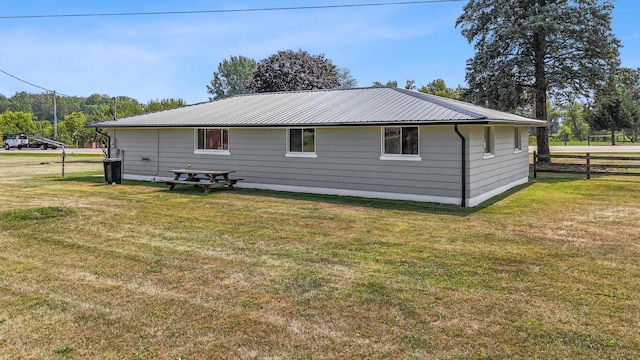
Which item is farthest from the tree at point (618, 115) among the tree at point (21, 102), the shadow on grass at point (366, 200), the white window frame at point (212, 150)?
the tree at point (21, 102)

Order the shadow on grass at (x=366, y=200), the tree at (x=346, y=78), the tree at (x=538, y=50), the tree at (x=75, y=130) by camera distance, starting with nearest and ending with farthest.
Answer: the shadow on grass at (x=366, y=200), the tree at (x=538, y=50), the tree at (x=75, y=130), the tree at (x=346, y=78)

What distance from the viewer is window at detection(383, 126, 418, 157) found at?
37.5 ft

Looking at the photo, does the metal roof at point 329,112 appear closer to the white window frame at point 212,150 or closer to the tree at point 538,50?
the white window frame at point 212,150

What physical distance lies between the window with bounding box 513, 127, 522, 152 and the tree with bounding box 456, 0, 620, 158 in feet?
28.9

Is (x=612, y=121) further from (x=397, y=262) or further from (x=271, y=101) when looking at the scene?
(x=397, y=262)

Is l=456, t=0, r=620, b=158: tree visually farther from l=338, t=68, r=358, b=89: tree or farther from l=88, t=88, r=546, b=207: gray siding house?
l=338, t=68, r=358, b=89: tree

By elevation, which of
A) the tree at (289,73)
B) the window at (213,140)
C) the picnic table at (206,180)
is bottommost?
the picnic table at (206,180)

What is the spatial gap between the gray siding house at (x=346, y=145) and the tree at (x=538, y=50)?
827 centimetres

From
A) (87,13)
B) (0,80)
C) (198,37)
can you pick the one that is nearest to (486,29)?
(198,37)

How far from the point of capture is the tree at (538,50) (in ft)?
72.8

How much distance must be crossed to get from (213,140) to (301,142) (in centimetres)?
368

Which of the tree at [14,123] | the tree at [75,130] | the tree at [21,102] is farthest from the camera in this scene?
the tree at [21,102]

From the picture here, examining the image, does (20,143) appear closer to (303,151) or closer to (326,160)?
(303,151)

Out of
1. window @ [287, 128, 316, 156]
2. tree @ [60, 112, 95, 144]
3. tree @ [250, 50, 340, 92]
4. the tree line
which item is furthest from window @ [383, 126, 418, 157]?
tree @ [60, 112, 95, 144]
